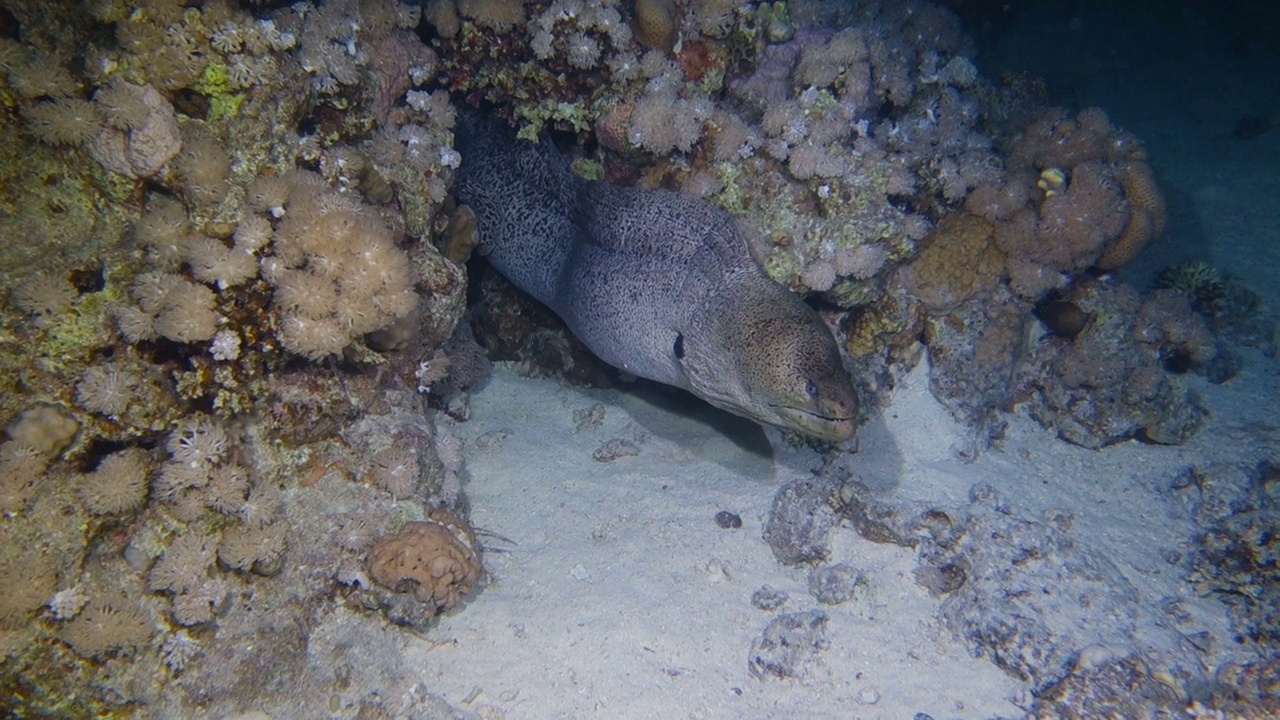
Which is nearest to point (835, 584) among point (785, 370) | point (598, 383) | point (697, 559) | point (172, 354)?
point (697, 559)

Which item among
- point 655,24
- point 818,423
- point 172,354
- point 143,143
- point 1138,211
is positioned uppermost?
point 1138,211

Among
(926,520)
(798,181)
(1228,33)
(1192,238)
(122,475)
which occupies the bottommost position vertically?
(122,475)

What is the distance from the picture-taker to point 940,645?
351 centimetres

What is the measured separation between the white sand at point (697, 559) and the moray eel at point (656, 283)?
0.78 metres

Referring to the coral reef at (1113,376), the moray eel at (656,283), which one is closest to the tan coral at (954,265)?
the coral reef at (1113,376)

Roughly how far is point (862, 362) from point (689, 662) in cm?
255

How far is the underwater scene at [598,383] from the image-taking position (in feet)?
8.75

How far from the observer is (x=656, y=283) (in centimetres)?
398

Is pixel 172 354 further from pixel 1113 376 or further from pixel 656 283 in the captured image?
pixel 1113 376

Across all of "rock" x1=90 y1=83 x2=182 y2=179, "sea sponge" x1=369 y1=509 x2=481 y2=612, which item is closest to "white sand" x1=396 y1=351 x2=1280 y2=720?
"sea sponge" x1=369 y1=509 x2=481 y2=612

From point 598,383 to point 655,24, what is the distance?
263 cm

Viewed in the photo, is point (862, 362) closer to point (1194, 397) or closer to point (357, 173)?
point (1194, 397)

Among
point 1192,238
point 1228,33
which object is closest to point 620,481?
point 1192,238

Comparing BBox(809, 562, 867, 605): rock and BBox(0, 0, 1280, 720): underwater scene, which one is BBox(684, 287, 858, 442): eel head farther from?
BBox(809, 562, 867, 605): rock
